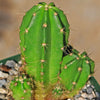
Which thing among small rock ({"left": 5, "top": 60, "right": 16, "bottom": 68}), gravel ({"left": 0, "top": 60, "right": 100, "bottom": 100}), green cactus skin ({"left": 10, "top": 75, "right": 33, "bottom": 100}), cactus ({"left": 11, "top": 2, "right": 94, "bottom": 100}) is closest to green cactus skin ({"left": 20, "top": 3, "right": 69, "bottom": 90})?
cactus ({"left": 11, "top": 2, "right": 94, "bottom": 100})

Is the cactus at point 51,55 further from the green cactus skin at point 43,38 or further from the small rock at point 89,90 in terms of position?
the small rock at point 89,90

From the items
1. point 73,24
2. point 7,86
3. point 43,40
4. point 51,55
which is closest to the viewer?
point 43,40

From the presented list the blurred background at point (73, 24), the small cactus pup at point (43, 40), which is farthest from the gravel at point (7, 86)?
the blurred background at point (73, 24)

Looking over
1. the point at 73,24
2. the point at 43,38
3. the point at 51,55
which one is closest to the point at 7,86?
the point at 51,55

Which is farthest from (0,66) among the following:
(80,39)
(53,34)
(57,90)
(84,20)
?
(84,20)

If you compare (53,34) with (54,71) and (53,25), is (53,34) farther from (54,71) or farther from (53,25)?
(54,71)

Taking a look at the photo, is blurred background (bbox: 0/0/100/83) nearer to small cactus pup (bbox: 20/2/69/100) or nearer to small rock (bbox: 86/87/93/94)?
small rock (bbox: 86/87/93/94)

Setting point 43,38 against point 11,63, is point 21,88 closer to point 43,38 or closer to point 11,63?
point 43,38
